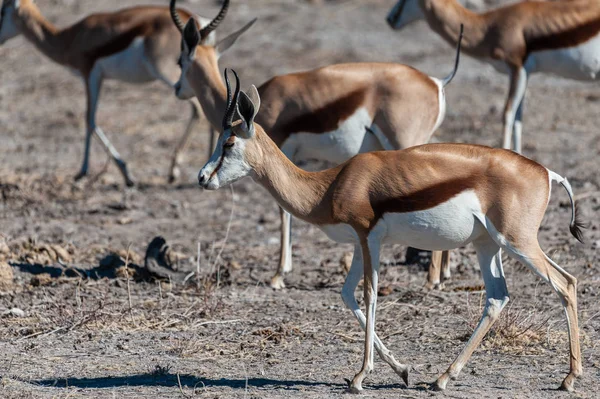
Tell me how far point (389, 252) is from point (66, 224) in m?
3.21

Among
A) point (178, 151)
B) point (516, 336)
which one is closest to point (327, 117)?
point (516, 336)

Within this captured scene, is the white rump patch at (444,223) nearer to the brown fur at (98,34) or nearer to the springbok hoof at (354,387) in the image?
the springbok hoof at (354,387)

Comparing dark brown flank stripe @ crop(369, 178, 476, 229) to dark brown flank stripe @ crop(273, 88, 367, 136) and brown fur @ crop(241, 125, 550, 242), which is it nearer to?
brown fur @ crop(241, 125, 550, 242)

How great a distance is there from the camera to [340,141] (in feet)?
25.7

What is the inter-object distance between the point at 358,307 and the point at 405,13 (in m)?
6.23

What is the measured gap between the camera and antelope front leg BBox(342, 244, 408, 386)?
219 inches

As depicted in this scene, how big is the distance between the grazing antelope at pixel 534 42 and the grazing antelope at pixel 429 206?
4910 mm

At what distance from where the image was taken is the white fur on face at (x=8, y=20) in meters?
12.6

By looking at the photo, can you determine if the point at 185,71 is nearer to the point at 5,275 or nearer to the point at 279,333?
the point at 5,275

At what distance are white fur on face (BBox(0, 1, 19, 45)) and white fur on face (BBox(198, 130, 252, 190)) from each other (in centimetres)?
751

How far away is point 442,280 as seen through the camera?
7.97m

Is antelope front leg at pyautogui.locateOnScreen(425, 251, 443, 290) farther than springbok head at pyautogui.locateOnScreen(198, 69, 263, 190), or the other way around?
antelope front leg at pyautogui.locateOnScreen(425, 251, 443, 290)

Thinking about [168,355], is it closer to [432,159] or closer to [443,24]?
[432,159]

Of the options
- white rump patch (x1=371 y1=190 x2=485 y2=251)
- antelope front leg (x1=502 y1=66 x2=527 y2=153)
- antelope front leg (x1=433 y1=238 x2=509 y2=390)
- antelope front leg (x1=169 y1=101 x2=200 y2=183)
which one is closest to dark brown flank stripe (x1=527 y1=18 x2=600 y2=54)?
antelope front leg (x1=502 y1=66 x2=527 y2=153)
